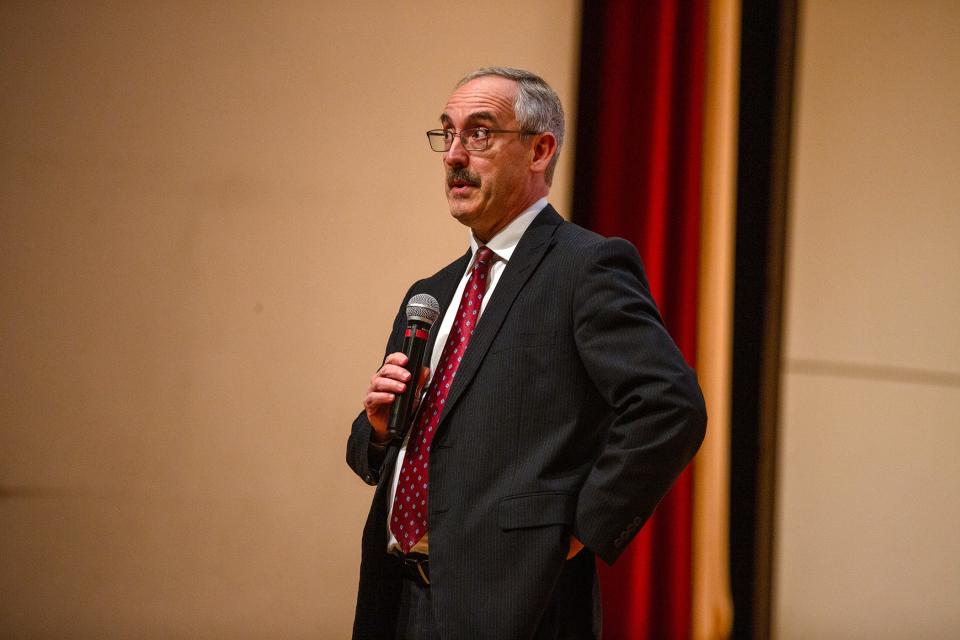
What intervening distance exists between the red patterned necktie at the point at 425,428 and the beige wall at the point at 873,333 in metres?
2.00

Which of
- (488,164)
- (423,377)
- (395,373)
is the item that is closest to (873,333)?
(488,164)

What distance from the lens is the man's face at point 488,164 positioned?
1.55 m

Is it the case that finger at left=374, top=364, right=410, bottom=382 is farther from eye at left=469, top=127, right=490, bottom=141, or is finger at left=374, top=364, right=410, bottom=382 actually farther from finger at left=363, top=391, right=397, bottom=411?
eye at left=469, top=127, right=490, bottom=141

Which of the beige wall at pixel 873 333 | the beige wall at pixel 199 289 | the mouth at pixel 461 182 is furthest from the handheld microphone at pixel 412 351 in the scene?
the beige wall at pixel 873 333

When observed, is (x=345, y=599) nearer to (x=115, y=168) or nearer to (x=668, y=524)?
(x=668, y=524)

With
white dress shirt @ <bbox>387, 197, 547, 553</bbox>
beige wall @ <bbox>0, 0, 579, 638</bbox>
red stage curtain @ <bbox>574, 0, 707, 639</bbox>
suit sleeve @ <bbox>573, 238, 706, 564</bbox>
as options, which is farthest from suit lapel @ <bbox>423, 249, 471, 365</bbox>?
red stage curtain @ <bbox>574, 0, 707, 639</bbox>

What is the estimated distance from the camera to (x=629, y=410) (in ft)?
4.19

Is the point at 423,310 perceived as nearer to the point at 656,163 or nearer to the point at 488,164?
the point at 488,164

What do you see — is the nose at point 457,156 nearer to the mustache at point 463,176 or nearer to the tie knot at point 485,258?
the mustache at point 463,176

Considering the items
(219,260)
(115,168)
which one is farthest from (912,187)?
(115,168)

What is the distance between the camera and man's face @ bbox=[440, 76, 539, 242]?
1.55 meters

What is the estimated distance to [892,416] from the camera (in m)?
3.19

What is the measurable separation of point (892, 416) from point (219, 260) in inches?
100

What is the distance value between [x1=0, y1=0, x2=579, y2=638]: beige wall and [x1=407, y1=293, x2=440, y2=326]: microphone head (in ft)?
4.58
